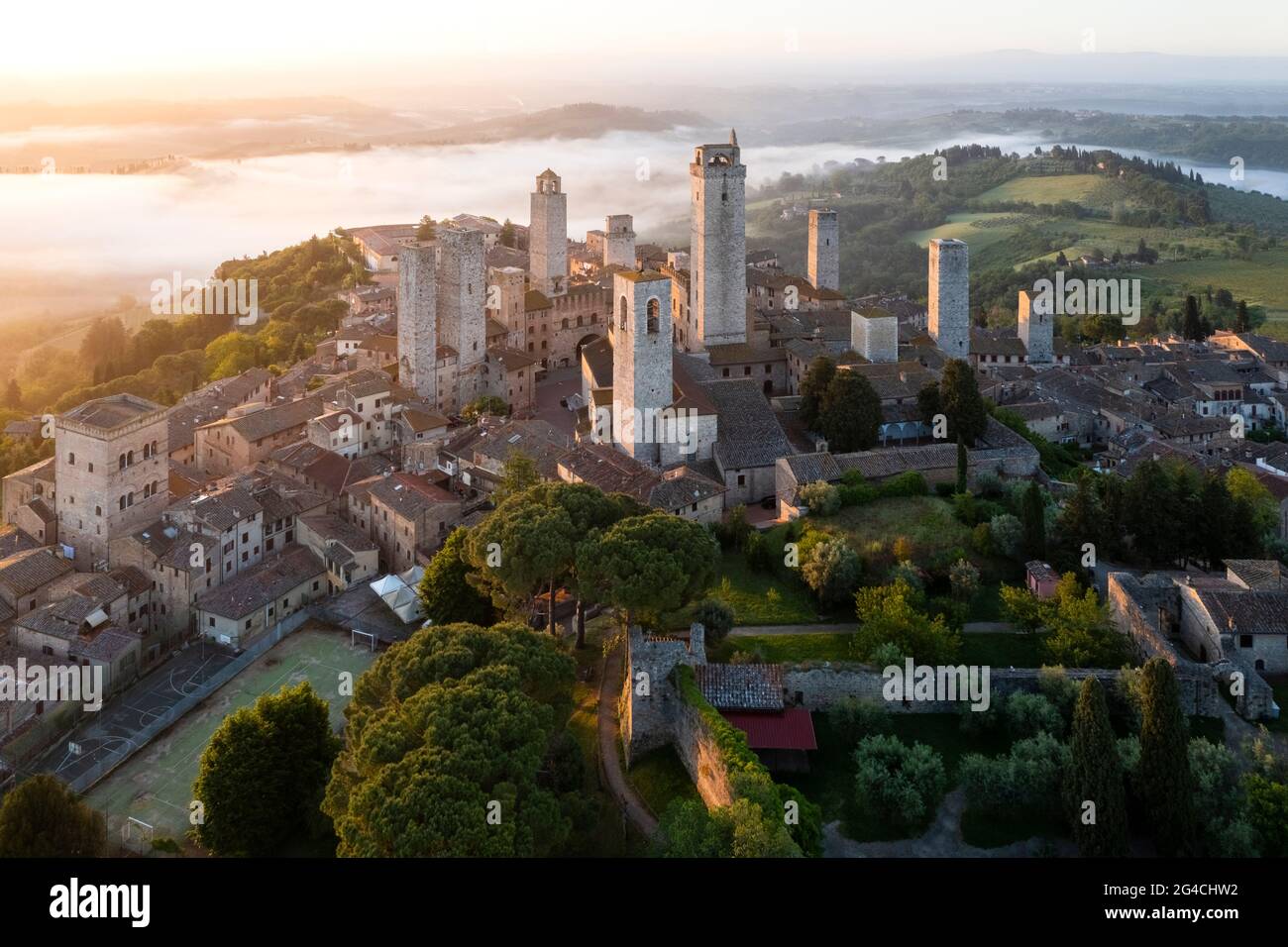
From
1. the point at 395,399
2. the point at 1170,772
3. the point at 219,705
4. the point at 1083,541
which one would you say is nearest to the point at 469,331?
the point at 395,399

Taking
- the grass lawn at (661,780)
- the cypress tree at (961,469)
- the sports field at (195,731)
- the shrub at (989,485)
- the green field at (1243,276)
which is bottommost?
the sports field at (195,731)

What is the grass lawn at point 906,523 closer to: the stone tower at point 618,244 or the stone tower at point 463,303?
the stone tower at point 463,303

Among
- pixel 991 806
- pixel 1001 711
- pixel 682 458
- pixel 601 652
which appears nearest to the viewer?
pixel 991 806

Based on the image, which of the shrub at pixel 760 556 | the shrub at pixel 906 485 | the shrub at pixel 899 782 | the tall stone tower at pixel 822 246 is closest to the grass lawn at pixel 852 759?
the shrub at pixel 899 782

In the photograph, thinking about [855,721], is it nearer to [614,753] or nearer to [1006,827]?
[1006,827]

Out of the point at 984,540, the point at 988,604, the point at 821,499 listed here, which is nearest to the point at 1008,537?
the point at 984,540

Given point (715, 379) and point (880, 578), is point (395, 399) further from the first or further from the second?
point (880, 578)

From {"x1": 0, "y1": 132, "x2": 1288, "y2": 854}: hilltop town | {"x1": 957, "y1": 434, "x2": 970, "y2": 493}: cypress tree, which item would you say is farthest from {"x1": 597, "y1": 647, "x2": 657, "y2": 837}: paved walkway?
{"x1": 957, "y1": 434, "x2": 970, "y2": 493}: cypress tree
